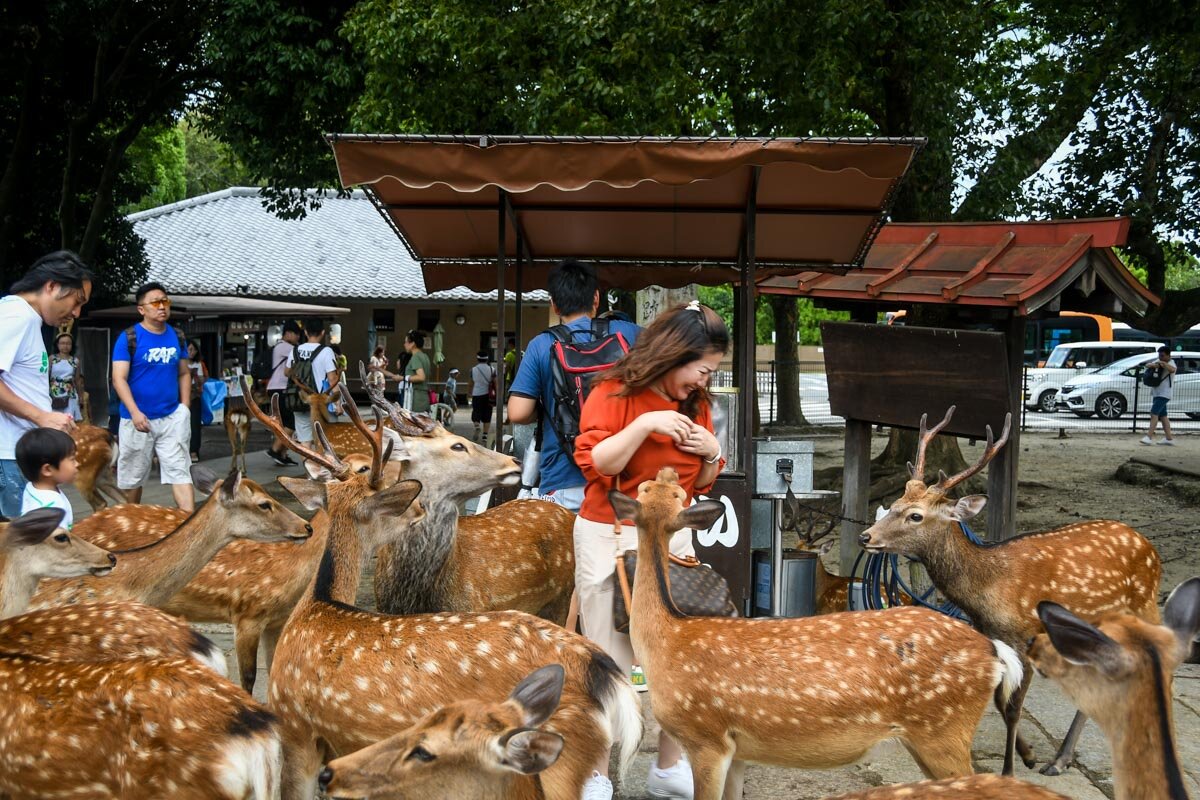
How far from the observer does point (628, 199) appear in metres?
6.24

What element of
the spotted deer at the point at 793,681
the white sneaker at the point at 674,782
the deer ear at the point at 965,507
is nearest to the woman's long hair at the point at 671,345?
the spotted deer at the point at 793,681

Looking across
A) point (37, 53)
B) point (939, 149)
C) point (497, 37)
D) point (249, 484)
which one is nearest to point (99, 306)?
point (37, 53)

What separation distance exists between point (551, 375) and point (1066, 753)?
8.09ft

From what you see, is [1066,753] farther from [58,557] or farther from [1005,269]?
[58,557]

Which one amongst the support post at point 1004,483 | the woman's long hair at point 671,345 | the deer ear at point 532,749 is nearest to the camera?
the deer ear at point 532,749

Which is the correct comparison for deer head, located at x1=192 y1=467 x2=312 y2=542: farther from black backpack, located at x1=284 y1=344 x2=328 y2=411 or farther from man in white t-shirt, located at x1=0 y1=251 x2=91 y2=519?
black backpack, located at x1=284 y1=344 x2=328 y2=411

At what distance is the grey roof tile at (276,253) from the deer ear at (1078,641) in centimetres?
2333

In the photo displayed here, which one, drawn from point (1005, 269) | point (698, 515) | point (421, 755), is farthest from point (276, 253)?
point (421, 755)

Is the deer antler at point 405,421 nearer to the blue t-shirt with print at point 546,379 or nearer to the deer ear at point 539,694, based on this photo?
the blue t-shirt with print at point 546,379

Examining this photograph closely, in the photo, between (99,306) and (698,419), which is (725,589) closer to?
(698,419)

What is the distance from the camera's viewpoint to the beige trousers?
3879 millimetres

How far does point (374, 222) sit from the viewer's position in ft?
107

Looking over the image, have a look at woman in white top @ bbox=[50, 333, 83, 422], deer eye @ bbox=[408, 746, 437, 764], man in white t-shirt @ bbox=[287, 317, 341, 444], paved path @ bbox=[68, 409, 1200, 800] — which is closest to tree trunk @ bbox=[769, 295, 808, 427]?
man in white t-shirt @ bbox=[287, 317, 341, 444]

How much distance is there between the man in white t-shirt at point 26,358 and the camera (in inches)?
182
